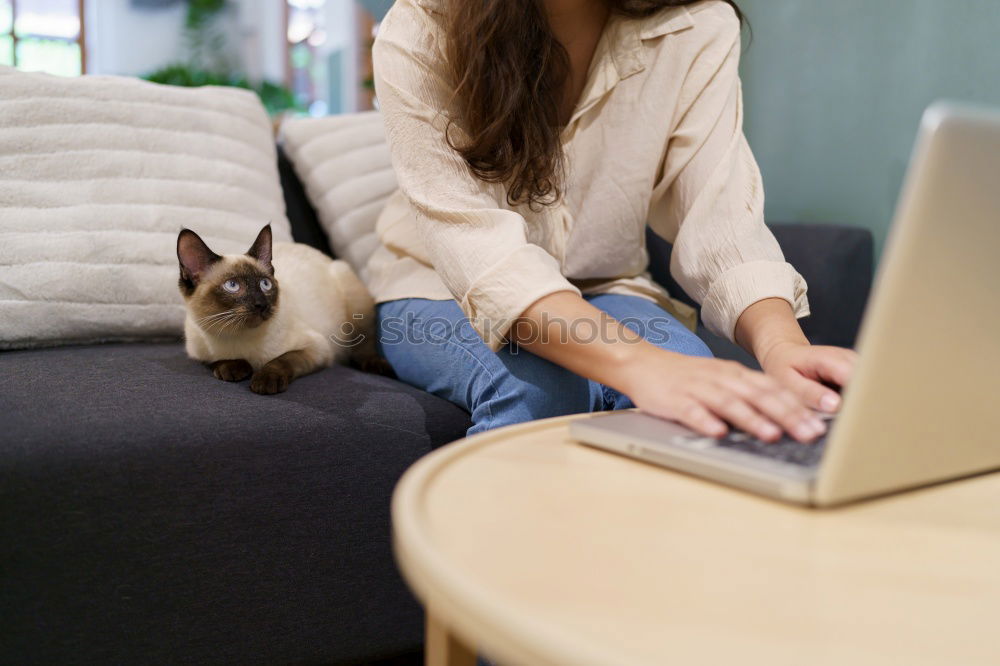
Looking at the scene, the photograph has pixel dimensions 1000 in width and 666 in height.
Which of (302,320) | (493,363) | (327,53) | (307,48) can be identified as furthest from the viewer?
(307,48)

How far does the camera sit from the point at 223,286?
128 centimetres

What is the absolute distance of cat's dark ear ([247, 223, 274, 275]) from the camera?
1335 mm

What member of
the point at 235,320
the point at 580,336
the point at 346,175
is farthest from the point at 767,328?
the point at 346,175

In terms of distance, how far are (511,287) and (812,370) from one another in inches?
12.6

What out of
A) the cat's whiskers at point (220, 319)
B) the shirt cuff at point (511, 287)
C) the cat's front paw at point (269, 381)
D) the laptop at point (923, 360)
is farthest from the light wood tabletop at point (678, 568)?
the cat's whiskers at point (220, 319)

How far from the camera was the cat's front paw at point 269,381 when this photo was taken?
119 centimetres

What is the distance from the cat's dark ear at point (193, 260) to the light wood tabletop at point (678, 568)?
86cm

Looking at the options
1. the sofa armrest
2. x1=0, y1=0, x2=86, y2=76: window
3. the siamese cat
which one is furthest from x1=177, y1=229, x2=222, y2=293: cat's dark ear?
x1=0, y1=0, x2=86, y2=76: window

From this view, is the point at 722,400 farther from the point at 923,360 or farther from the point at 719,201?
the point at 719,201

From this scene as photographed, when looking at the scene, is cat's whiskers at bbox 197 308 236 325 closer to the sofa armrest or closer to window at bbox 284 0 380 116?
the sofa armrest

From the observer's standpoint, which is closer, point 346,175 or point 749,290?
point 749,290

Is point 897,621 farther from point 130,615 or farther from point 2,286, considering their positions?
point 2,286

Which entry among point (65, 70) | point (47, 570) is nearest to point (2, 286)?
point (47, 570)

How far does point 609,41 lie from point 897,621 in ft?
3.33
